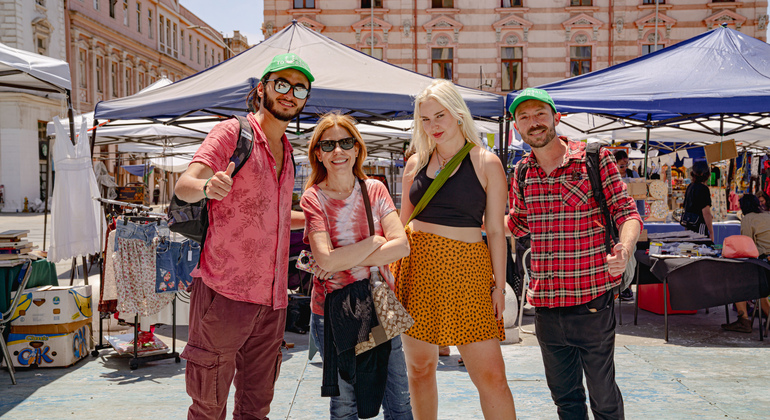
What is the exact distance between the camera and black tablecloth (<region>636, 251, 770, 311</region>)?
6.26m

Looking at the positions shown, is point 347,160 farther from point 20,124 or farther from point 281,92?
point 20,124

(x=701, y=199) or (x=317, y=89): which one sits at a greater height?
(x=317, y=89)

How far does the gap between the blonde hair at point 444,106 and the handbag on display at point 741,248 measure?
4.61 m

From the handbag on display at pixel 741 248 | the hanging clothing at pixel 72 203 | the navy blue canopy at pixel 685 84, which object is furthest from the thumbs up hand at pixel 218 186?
the handbag on display at pixel 741 248

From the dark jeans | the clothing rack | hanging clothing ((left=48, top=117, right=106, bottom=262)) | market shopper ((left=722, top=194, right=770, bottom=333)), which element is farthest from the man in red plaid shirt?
hanging clothing ((left=48, top=117, right=106, bottom=262))

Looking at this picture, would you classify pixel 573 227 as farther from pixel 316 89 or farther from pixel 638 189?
pixel 638 189

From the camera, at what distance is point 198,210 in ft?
8.55

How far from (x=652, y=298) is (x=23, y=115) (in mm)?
33932

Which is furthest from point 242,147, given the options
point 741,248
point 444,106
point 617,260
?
point 741,248

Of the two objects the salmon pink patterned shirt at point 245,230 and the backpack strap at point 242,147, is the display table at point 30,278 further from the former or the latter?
the backpack strap at point 242,147

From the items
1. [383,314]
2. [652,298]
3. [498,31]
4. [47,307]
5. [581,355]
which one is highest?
[498,31]

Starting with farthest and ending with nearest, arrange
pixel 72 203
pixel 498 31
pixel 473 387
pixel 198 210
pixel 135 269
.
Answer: pixel 498 31
pixel 72 203
pixel 135 269
pixel 473 387
pixel 198 210

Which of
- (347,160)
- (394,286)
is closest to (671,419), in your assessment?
(394,286)

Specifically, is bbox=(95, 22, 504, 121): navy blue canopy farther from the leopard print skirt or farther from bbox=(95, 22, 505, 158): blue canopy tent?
the leopard print skirt
